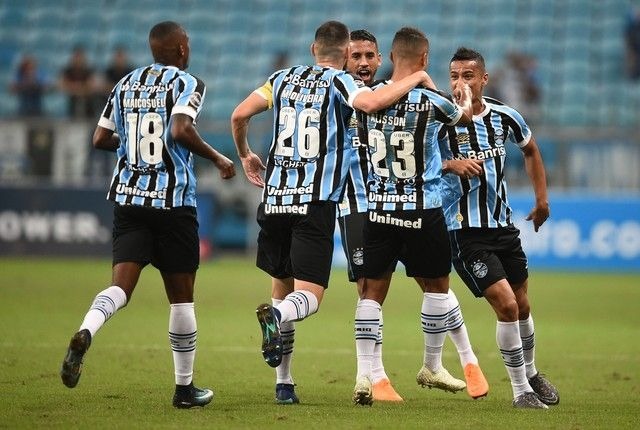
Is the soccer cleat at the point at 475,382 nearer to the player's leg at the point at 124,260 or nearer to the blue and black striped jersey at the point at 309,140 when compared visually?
the blue and black striped jersey at the point at 309,140

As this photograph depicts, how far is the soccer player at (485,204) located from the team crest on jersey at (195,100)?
169 centimetres

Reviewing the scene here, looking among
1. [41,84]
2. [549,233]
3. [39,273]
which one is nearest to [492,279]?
[39,273]

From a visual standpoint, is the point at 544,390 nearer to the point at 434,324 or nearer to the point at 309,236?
the point at 434,324

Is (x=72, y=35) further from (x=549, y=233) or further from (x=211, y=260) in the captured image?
(x=549, y=233)

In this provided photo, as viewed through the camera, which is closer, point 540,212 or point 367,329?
point 367,329

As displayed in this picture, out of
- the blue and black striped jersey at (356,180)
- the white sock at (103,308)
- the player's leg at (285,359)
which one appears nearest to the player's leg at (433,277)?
the blue and black striped jersey at (356,180)

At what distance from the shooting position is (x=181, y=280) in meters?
7.31

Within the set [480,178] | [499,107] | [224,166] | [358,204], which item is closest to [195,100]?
[224,166]

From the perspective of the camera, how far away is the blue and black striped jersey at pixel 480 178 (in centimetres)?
812

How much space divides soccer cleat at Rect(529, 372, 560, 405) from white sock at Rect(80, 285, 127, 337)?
9.29 ft

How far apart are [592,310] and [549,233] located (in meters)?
5.72

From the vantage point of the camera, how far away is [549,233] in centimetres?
2053

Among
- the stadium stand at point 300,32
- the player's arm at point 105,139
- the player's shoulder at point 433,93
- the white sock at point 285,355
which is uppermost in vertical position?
the stadium stand at point 300,32

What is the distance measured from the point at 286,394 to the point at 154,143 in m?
1.82
